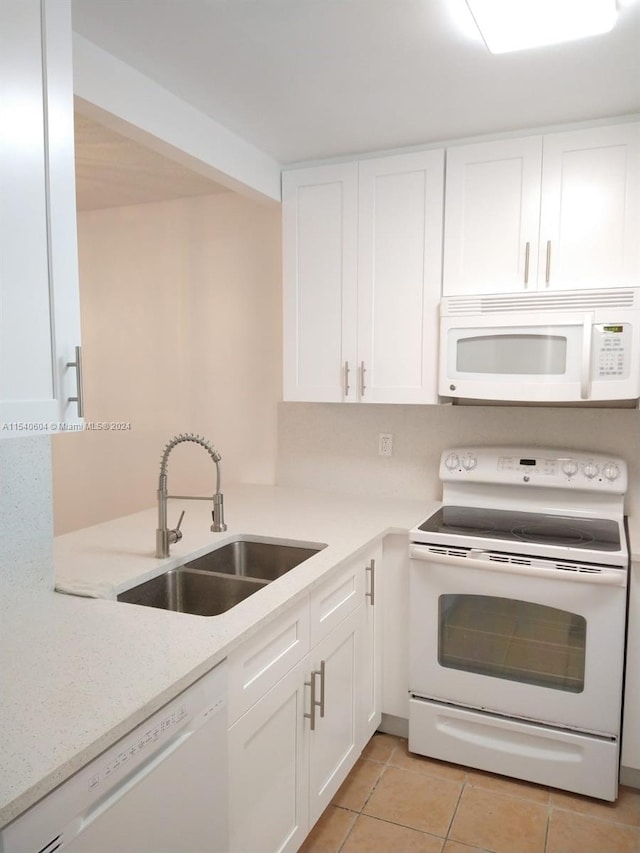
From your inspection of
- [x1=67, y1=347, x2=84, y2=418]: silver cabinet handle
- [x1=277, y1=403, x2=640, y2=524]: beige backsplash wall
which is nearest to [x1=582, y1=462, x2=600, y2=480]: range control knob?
[x1=277, y1=403, x2=640, y2=524]: beige backsplash wall

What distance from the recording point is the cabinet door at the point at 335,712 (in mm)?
1838

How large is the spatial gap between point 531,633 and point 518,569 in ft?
0.82

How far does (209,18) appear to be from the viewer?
5.15 ft

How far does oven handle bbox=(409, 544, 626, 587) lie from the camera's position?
1.96 meters

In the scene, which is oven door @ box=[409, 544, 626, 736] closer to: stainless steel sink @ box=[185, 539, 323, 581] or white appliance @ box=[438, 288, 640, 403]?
stainless steel sink @ box=[185, 539, 323, 581]

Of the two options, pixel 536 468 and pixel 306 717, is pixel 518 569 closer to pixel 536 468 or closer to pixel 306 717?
pixel 536 468

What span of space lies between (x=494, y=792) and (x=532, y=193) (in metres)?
2.09

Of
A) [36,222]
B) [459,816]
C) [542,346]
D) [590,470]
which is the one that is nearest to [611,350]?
[542,346]

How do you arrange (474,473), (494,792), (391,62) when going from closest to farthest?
(391,62), (494,792), (474,473)

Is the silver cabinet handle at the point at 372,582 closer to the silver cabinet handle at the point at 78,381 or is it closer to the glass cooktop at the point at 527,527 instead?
the glass cooktop at the point at 527,527

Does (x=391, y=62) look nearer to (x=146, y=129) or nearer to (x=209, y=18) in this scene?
(x=209, y=18)

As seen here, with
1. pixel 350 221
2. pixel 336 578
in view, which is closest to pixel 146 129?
pixel 350 221

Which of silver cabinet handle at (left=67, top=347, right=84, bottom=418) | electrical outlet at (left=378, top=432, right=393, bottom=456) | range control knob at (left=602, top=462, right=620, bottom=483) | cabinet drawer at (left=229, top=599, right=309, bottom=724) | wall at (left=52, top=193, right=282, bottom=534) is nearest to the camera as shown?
silver cabinet handle at (left=67, top=347, right=84, bottom=418)

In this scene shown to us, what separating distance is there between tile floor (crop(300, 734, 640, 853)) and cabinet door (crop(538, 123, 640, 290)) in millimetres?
1745
